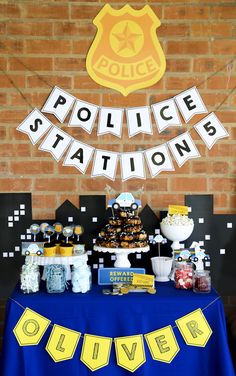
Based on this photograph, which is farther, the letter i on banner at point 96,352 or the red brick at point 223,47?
the red brick at point 223,47

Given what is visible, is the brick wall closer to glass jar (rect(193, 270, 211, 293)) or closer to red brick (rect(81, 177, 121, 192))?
red brick (rect(81, 177, 121, 192))

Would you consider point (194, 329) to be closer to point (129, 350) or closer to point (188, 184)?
point (129, 350)

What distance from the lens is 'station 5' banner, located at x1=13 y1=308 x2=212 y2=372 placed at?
2029 mm

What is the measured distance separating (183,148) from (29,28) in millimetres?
1123

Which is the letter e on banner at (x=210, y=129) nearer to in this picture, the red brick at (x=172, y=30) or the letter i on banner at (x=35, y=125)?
the red brick at (x=172, y=30)

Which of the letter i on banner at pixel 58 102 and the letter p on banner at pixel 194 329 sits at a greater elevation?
the letter i on banner at pixel 58 102

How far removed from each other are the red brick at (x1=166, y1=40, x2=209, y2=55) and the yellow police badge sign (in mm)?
64

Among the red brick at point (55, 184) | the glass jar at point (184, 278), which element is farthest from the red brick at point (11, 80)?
the glass jar at point (184, 278)

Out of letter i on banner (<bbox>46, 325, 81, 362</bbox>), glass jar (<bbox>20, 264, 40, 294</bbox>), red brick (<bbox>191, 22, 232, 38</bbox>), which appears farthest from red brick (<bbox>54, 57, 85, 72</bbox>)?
letter i on banner (<bbox>46, 325, 81, 362</bbox>)

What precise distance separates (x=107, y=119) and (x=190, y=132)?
49 centimetres

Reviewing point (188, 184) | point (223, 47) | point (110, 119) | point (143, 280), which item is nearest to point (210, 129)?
point (188, 184)

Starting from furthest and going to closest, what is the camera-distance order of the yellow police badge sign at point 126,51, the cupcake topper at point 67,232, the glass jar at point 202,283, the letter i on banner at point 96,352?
the yellow police badge sign at point 126,51, the cupcake topper at point 67,232, the glass jar at point 202,283, the letter i on banner at point 96,352

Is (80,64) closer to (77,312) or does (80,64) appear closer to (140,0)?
(140,0)

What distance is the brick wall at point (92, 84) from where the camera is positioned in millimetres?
2600
